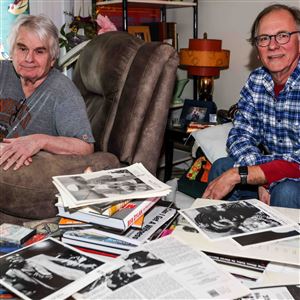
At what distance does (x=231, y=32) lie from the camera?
309 cm

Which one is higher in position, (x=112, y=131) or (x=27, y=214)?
(x=112, y=131)

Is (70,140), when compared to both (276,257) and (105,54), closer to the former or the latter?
(105,54)

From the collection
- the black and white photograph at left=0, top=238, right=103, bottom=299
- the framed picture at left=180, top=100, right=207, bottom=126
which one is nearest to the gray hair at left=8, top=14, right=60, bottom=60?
the black and white photograph at left=0, top=238, right=103, bottom=299

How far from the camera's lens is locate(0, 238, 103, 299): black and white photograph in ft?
2.79

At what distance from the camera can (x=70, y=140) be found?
167 cm

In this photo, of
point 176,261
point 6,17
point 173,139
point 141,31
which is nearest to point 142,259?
point 176,261

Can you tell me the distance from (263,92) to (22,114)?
1.05 m

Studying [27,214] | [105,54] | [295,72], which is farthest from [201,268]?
[105,54]

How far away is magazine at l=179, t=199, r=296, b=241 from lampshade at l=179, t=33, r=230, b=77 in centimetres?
170

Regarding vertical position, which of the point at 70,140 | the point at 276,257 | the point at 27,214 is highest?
the point at 70,140

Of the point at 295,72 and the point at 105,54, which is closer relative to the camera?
the point at 295,72

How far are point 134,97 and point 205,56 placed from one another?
44.1 inches

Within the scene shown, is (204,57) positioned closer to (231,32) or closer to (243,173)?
(231,32)

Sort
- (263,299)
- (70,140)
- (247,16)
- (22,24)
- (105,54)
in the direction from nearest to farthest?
(263,299), (70,140), (22,24), (105,54), (247,16)
